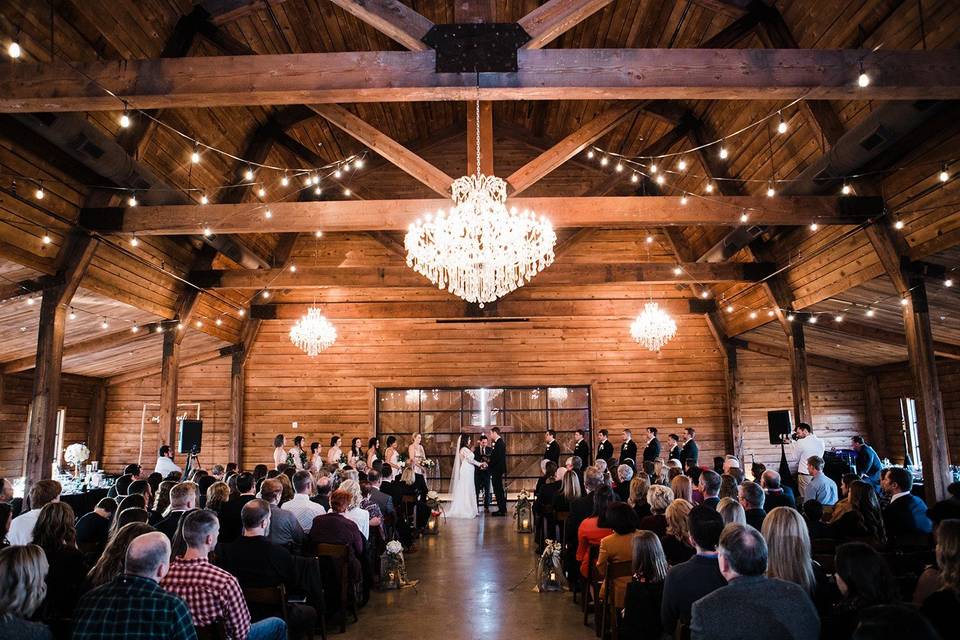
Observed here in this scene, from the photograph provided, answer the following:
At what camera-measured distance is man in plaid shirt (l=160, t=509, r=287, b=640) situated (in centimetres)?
302

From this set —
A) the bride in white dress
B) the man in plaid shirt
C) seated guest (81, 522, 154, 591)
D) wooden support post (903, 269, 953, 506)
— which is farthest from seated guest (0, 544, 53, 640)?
the bride in white dress

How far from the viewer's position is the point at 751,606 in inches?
88.9

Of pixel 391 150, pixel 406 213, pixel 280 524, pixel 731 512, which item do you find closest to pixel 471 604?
pixel 280 524

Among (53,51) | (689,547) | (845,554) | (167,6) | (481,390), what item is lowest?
(689,547)

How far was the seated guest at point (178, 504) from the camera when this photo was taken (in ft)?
14.8

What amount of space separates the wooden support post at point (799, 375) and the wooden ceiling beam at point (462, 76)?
7.02 meters

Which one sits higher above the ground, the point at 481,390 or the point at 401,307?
the point at 401,307

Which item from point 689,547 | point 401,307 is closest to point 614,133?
point 401,307

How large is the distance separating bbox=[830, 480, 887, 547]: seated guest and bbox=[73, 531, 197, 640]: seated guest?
4420 mm

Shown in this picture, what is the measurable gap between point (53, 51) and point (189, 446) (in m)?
9.07

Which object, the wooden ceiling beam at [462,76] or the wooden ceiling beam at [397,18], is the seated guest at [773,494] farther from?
the wooden ceiling beam at [397,18]

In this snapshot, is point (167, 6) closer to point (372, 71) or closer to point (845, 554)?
point (372, 71)

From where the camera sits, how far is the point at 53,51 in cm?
688

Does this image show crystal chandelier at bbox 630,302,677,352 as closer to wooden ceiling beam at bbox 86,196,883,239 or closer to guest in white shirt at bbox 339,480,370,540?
wooden ceiling beam at bbox 86,196,883,239
